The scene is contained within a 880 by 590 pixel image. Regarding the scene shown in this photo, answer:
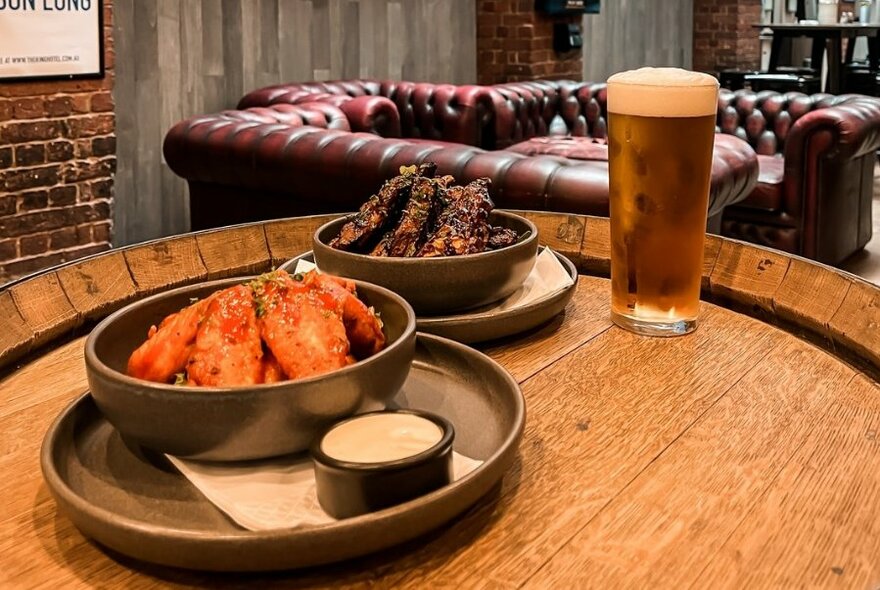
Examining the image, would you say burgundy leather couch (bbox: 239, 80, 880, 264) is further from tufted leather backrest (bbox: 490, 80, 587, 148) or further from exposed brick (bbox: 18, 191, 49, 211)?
exposed brick (bbox: 18, 191, 49, 211)

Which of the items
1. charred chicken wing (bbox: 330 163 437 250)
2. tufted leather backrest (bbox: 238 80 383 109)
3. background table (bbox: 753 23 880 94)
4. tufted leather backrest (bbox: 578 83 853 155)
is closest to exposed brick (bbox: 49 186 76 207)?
tufted leather backrest (bbox: 238 80 383 109)

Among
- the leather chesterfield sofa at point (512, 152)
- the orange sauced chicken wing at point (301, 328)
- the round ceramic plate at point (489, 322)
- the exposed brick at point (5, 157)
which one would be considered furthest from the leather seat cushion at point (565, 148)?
the orange sauced chicken wing at point (301, 328)

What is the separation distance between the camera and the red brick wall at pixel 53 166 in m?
3.45

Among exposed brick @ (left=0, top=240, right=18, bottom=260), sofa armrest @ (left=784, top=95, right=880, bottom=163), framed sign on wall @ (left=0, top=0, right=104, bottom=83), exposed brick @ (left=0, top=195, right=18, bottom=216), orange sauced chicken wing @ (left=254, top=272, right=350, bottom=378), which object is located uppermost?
framed sign on wall @ (left=0, top=0, right=104, bottom=83)

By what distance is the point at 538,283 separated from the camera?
1.16m

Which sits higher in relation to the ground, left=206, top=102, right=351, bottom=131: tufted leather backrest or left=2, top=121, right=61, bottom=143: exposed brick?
left=206, top=102, right=351, bottom=131: tufted leather backrest

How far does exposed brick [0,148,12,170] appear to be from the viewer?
3426 mm

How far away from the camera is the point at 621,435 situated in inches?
32.8

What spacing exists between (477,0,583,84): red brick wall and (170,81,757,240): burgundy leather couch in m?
0.61

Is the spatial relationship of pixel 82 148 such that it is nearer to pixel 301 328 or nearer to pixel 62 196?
pixel 62 196

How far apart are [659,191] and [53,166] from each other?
311 centimetres

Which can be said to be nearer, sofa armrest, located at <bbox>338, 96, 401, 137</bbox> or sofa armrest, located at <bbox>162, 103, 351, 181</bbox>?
sofa armrest, located at <bbox>162, 103, 351, 181</bbox>

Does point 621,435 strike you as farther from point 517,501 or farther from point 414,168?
point 414,168

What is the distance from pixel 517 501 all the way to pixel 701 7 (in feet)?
32.6
